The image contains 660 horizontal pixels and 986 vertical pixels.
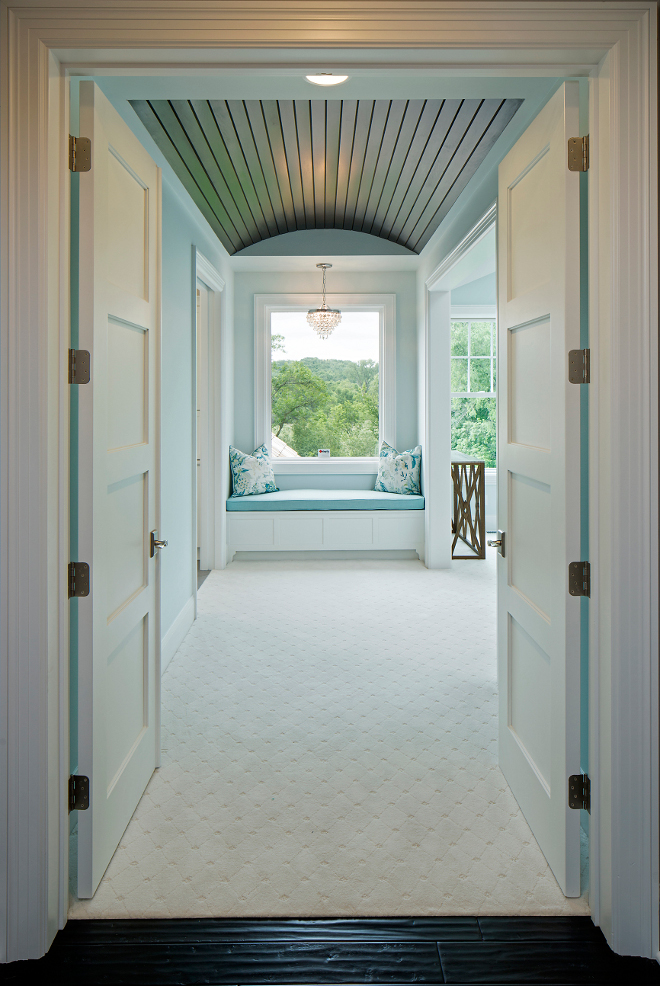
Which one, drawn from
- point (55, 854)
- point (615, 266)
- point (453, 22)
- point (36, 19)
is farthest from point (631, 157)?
point (55, 854)

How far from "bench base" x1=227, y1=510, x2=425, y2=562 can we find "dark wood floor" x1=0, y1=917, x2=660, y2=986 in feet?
14.1

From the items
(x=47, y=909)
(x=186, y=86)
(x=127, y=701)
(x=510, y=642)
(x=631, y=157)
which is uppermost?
(x=186, y=86)

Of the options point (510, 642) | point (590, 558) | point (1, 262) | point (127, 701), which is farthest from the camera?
point (510, 642)

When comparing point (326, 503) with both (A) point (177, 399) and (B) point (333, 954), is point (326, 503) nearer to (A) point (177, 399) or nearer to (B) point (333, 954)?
(A) point (177, 399)

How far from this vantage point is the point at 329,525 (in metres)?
5.92

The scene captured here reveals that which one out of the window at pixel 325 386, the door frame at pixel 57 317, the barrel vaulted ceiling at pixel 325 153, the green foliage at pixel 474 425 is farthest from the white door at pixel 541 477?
the green foliage at pixel 474 425

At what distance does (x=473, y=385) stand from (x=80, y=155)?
5992 millimetres

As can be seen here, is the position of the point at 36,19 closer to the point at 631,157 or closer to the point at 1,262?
the point at 1,262

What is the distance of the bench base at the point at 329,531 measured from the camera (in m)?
5.89

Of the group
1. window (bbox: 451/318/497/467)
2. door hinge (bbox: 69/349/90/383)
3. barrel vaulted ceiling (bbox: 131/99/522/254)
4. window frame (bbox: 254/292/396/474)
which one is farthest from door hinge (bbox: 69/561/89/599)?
window (bbox: 451/318/497/467)

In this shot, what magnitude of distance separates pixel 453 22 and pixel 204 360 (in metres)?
4.30

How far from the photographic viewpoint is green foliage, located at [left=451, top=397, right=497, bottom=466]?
7312 mm

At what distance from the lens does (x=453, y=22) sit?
5.03 feet

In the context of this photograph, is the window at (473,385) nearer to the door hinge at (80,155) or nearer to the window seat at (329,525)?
the window seat at (329,525)
